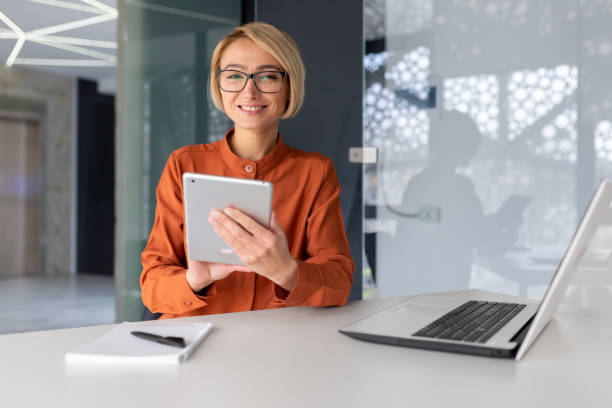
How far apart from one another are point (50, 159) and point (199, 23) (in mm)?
5236

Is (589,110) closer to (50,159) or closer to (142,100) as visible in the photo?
(142,100)

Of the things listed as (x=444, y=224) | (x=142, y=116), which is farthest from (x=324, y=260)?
(x=142, y=116)

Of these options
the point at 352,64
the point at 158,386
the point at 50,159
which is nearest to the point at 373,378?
the point at 158,386

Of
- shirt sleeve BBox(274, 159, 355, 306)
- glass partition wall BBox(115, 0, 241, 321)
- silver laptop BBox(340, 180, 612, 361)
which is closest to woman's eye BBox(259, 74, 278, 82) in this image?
shirt sleeve BBox(274, 159, 355, 306)

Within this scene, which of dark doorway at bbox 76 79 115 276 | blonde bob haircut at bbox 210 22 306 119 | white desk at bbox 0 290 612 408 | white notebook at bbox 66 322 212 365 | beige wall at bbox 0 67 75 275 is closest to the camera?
white desk at bbox 0 290 612 408

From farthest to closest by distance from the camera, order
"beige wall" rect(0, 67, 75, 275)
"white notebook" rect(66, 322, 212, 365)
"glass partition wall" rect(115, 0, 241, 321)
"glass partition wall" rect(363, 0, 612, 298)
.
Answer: "beige wall" rect(0, 67, 75, 275) → "glass partition wall" rect(115, 0, 241, 321) → "glass partition wall" rect(363, 0, 612, 298) → "white notebook" rect(66, 322, 212, 365)

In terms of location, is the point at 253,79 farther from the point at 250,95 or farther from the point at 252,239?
the point at 252,239

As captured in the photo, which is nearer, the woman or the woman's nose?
the woman

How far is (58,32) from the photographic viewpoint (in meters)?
4.42

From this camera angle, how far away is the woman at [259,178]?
1.36 m

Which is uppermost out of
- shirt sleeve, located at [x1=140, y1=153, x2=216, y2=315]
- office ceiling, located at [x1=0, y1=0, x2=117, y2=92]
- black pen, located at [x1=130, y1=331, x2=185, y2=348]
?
office ceiling, located at [x1=0, y1=0, x2=117, y2=92]

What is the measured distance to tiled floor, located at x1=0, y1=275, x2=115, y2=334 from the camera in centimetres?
502

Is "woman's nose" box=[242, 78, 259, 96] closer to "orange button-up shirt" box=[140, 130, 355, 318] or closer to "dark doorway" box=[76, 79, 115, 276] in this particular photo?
"orange button-up shirt" box=[140, 130, 355, 318]

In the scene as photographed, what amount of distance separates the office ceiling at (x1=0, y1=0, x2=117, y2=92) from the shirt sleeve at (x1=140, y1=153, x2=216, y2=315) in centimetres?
231
